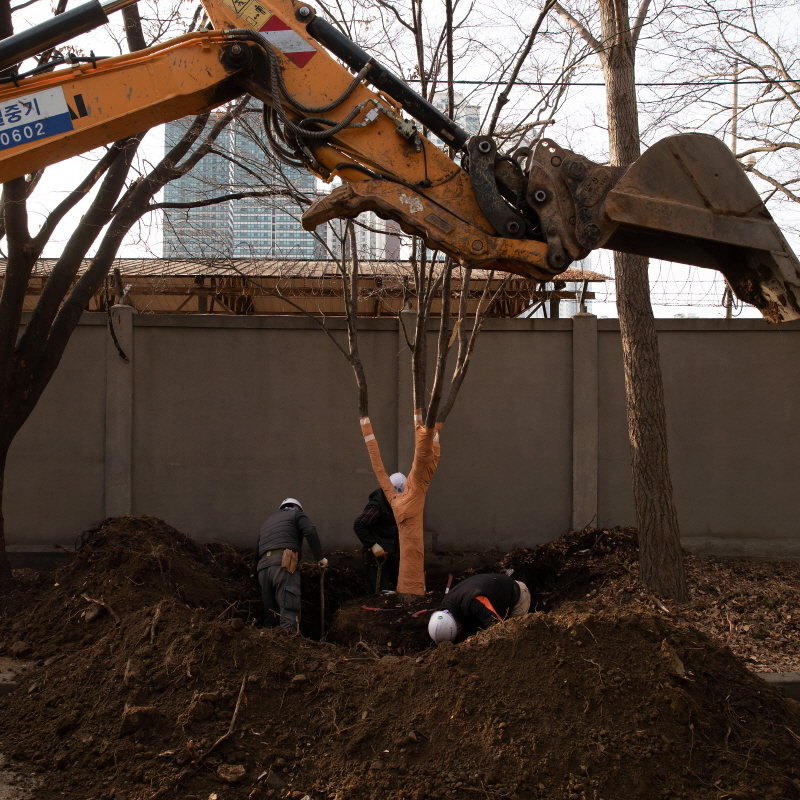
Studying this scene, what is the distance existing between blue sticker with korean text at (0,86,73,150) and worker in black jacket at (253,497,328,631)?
3969 millimetres

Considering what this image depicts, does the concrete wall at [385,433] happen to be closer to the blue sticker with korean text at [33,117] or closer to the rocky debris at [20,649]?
the rocky debris at [20,649]

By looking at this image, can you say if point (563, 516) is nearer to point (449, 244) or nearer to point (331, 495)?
point (331, 495)

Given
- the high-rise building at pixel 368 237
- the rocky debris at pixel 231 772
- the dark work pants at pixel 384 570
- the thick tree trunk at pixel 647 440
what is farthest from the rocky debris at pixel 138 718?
the high-rise building at pixel 368 237

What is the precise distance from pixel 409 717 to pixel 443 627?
1.38 metres

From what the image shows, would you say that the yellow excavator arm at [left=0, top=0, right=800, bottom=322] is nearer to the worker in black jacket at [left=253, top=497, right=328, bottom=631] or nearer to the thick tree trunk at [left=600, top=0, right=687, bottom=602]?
the thick tree trunk at [left=600, top=0, right=687, bottom=602]

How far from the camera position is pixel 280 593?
6.75m

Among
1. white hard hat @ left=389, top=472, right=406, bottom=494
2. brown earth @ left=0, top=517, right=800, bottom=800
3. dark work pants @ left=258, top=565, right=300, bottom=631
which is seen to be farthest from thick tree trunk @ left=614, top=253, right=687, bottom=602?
dark work pants @ left=258, top=565, right=300, bottom=631

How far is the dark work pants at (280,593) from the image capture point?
264 inches

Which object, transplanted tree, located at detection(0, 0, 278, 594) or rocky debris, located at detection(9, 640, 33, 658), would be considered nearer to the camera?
rocky debris, located at detection(9, 640, 33, 658)

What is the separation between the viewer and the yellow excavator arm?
3.72m

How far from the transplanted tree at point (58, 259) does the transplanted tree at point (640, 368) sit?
153 inches

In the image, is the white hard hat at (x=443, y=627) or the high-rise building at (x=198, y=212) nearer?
the white hard hat at (x=443, y=627)

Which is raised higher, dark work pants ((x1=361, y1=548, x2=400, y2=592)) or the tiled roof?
the tiled roof

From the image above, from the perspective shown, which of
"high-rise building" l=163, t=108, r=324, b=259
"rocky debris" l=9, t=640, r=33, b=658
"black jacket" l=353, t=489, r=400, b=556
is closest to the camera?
"rocky debris" l=9, t=640, r=33, b=658
